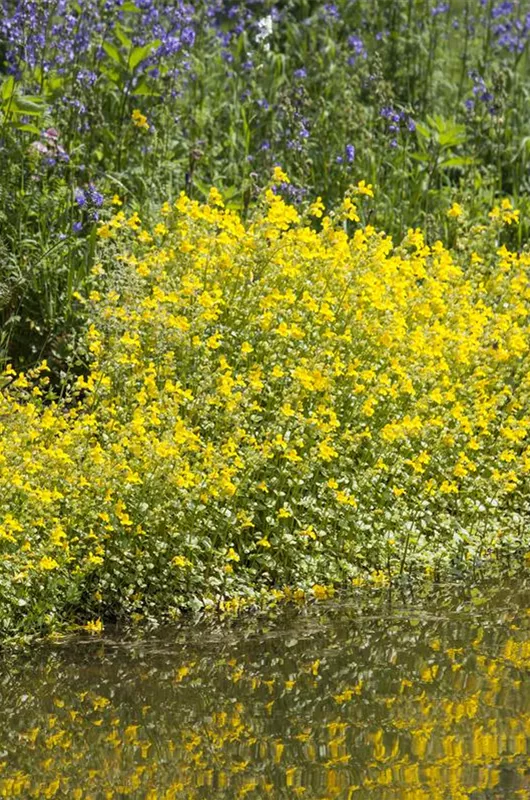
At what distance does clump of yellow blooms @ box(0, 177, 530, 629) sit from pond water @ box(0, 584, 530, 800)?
25cm

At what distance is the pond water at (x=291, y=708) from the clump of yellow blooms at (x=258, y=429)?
25cm

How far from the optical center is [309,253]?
A: 17.9 feet

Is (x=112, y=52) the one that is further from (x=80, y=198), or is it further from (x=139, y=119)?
(x=80, y=198)

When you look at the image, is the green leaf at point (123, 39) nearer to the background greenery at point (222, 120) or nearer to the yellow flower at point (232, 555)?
the background greenery at point (222, 120)

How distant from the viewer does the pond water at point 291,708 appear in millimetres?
3320

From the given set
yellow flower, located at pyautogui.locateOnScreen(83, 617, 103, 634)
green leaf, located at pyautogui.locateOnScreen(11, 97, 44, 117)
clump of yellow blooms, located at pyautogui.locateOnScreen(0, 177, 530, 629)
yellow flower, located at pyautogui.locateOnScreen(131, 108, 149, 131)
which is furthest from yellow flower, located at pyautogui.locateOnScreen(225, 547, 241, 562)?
yellow flower, located at pyautogui.locateOnScreen(131, 108, 149, 131)

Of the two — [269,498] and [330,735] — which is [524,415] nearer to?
[269,498]

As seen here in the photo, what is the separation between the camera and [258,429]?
5285 millimetres

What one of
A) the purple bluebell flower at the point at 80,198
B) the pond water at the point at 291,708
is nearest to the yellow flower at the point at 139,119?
the purple bluebell flower at the point at 80,198

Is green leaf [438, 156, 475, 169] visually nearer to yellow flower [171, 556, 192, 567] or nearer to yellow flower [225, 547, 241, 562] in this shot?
yellow flower [225, 547, 241, 562]

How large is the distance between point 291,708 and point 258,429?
1.63 meters

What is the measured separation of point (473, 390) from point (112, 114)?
2512mm

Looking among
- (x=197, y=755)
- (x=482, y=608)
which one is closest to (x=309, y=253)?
(x=482, y=608)

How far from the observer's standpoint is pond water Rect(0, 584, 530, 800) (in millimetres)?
3320
